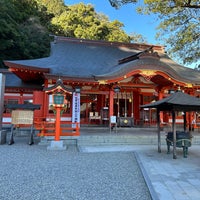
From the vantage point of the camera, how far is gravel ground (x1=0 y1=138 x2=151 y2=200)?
10.4ft

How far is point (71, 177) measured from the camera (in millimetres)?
4008

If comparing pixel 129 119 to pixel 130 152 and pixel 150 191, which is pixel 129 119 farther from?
pixel 150 191

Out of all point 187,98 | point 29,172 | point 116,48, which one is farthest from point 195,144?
point 116,48

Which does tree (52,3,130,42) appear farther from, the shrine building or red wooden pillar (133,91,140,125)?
red wooden pillar (133,91,140,125)

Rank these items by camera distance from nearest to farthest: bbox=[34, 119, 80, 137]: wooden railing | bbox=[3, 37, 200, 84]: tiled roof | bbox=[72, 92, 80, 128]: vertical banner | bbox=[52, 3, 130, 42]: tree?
bbox=[34, 119, 80, 137]: wooden railing
bbox=[72, 92, 80, 128]: vertical banner
bbox=[3, 37, 200, 84]: tiled roof
bbox=[52, 3, 130, 42]: tree

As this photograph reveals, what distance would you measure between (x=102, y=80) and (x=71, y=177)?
5.66 m

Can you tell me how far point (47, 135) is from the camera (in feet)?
25.5

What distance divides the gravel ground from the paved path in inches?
9.6

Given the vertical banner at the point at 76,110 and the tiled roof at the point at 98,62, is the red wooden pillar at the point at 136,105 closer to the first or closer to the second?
the tiled roof at the point at 98,62

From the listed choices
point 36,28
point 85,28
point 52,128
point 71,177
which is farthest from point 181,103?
point 85,28

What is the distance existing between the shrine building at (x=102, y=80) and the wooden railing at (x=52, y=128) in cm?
48

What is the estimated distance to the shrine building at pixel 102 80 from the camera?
9.36 m

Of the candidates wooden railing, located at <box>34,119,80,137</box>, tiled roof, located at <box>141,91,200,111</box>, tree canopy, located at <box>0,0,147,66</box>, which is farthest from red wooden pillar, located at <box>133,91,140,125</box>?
tree canopy, located at <box>0,0,147,66</box>

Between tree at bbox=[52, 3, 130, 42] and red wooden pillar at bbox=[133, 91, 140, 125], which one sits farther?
tree at bbox=[52, 3, 130, 42]
